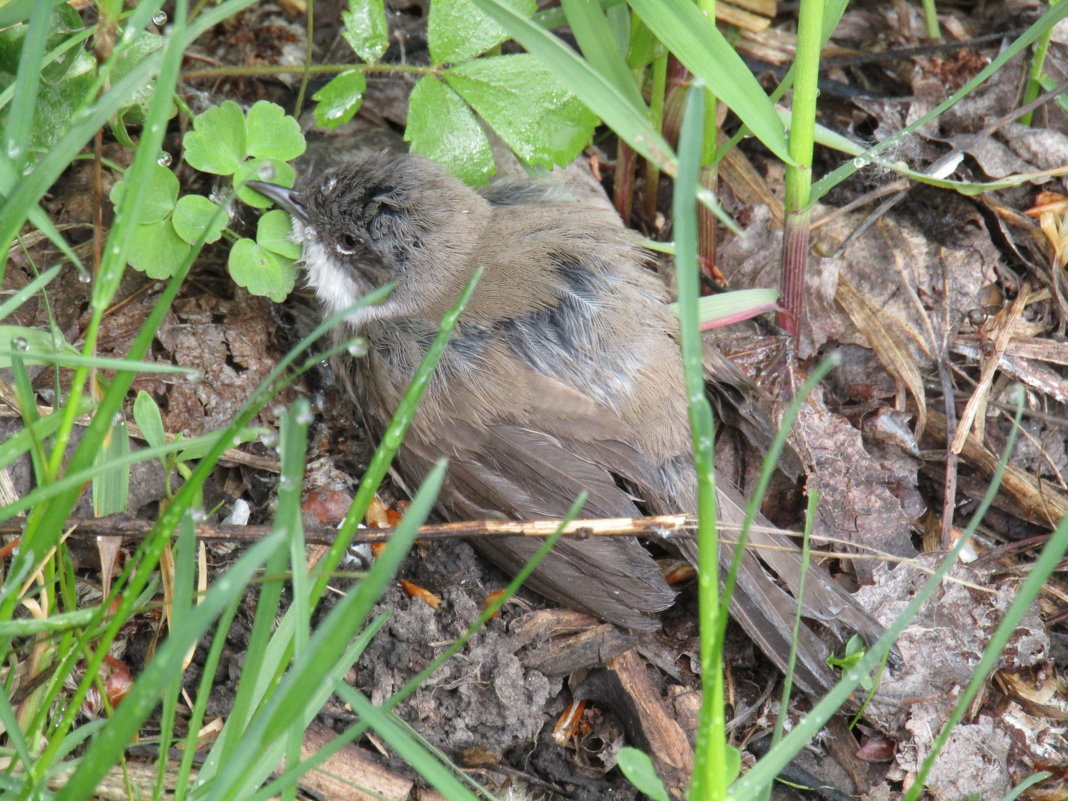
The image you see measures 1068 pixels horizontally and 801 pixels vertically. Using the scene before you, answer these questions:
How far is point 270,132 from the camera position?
341 cm

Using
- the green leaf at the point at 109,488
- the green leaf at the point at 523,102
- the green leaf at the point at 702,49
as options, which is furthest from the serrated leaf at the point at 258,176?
the green leaf at the point at 702,49

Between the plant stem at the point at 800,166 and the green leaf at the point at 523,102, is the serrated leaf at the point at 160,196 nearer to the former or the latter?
the green leaf at the point at 523,102

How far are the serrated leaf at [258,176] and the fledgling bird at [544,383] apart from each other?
0.36 feet

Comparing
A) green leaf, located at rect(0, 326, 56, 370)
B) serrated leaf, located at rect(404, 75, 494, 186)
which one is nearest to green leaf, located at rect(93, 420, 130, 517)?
green leaf, located at rect(0, 326, 56, 370)

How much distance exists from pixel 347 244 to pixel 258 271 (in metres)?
0.37

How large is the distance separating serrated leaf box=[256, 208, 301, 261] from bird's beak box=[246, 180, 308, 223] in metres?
0.04

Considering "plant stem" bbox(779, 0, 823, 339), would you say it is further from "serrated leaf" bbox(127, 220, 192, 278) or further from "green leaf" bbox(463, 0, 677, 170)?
"serrated leaf" bbox(127, 220, 192, 278)

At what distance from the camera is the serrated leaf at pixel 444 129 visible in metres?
3.58

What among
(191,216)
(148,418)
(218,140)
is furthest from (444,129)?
(148,418)

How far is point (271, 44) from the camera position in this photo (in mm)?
4262

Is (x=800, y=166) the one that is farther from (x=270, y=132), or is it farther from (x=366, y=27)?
(x=270, y=132)

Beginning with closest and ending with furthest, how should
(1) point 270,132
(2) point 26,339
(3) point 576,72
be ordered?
(3) point 576,72 < (2) point 26,339 < (1) point 270,132

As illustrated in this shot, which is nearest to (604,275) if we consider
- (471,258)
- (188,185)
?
(471,258)

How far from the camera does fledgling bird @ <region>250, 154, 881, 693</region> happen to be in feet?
10.8
